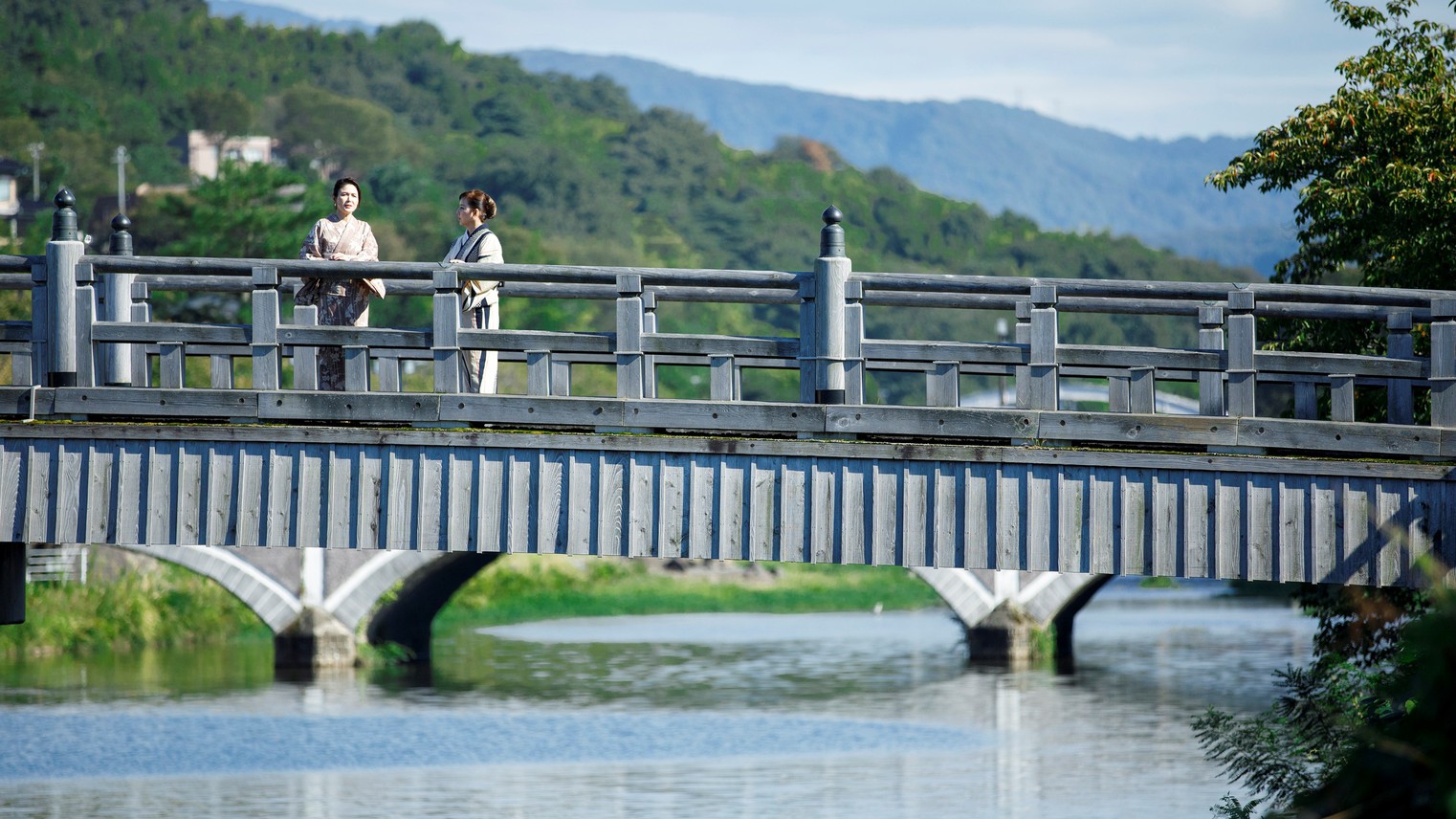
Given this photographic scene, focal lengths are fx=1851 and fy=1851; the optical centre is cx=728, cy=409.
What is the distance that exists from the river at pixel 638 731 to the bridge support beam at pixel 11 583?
25.0 feet

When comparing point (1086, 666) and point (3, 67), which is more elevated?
point (3, 67)

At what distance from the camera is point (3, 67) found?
108 metres

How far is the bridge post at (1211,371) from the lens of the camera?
444 inches

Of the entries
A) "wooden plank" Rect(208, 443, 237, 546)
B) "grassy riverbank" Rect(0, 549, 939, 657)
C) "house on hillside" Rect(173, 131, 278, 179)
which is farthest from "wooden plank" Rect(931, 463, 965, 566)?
"house on hillside" Rect(173, 131, 278, 179)

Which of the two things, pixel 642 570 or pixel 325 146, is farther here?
pixel 325 146

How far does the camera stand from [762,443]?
Result: 11266 mm

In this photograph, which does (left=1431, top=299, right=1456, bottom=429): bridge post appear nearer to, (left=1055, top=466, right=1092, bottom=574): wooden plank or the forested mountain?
(left=1055, top=466, right=1092, bottom=574): wooden plank

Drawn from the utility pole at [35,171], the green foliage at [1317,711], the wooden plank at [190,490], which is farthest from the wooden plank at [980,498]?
the utility pole at [35,171]

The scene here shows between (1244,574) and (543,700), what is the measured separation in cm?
1913

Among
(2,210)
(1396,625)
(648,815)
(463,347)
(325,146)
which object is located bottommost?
(648,815)

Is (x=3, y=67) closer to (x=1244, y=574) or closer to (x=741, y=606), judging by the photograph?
(x=741, y=606)

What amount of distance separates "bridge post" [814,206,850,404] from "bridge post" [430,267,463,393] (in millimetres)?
2244

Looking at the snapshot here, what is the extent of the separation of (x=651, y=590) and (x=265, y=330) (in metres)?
33.3

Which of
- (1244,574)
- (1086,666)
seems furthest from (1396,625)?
(1086,666)
